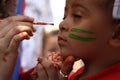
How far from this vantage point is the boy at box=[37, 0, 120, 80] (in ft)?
2.75

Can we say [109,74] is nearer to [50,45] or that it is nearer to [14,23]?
[14,23]

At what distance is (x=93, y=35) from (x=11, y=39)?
27cm

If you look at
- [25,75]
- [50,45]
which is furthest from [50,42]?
[25,75]

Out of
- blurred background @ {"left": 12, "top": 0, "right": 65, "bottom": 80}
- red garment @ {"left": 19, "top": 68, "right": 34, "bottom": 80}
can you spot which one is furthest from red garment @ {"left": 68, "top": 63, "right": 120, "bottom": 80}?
blurred background @ {"left": 12, "top": 0, "right": 65, "bottom": 80}

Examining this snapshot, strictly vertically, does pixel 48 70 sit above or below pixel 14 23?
below

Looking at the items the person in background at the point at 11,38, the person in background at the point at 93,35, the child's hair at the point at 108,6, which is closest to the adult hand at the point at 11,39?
the person in background at the point at 11,38

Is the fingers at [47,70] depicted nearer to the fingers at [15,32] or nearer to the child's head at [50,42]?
the fingers at [15,32]

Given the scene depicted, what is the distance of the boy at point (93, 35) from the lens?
2.75 feet

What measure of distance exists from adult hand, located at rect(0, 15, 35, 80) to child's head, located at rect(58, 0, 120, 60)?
0.14 meters

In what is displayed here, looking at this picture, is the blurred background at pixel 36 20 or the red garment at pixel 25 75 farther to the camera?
the blurred background at pixel 36 20

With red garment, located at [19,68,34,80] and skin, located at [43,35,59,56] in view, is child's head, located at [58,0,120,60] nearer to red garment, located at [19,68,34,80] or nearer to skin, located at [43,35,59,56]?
red garment, located at [19,68,34,80]

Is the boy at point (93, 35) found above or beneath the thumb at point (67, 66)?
above

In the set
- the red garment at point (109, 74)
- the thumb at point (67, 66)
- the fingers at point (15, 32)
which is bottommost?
the thumb at point (67, 66)

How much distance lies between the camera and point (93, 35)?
849 mm
